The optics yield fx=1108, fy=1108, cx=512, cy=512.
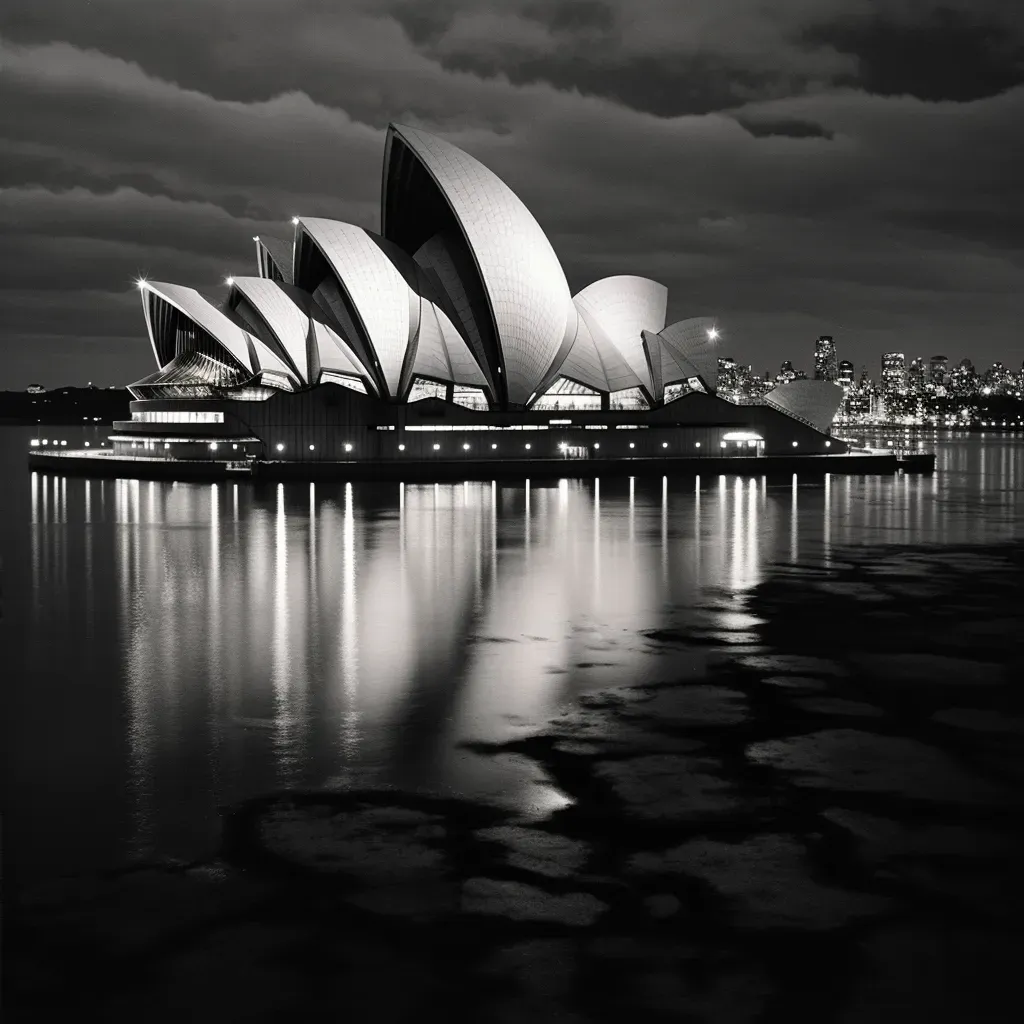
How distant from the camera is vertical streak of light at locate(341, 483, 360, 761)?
9508mm

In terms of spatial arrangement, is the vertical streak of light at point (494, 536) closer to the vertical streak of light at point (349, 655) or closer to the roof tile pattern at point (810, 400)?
the vertical streak of light at point (349, 655)

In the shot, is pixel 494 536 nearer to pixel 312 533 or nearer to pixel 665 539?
pixel 665 539

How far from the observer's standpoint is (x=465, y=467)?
50219mm

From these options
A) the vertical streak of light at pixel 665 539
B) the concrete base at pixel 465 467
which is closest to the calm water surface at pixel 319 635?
the vertical streak of light at pixel 665 539

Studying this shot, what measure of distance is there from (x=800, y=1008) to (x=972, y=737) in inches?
203

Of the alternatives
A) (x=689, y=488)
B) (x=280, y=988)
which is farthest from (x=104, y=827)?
(x=689, y=488)

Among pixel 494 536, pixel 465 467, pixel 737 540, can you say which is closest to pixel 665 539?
pixel 737 540

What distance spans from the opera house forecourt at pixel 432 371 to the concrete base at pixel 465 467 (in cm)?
16

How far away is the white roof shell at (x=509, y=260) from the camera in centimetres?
5259

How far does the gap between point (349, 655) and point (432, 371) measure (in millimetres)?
44716

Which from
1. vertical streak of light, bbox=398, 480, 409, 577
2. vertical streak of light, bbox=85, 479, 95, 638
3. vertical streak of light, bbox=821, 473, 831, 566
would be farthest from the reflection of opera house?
vertical streak of light, bbox=85, 479, 95, 638

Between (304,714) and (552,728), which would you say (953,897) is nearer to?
(552,728)

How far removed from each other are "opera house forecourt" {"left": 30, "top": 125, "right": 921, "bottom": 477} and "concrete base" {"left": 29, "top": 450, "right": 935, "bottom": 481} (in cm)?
16

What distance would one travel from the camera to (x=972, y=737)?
9664 mm
